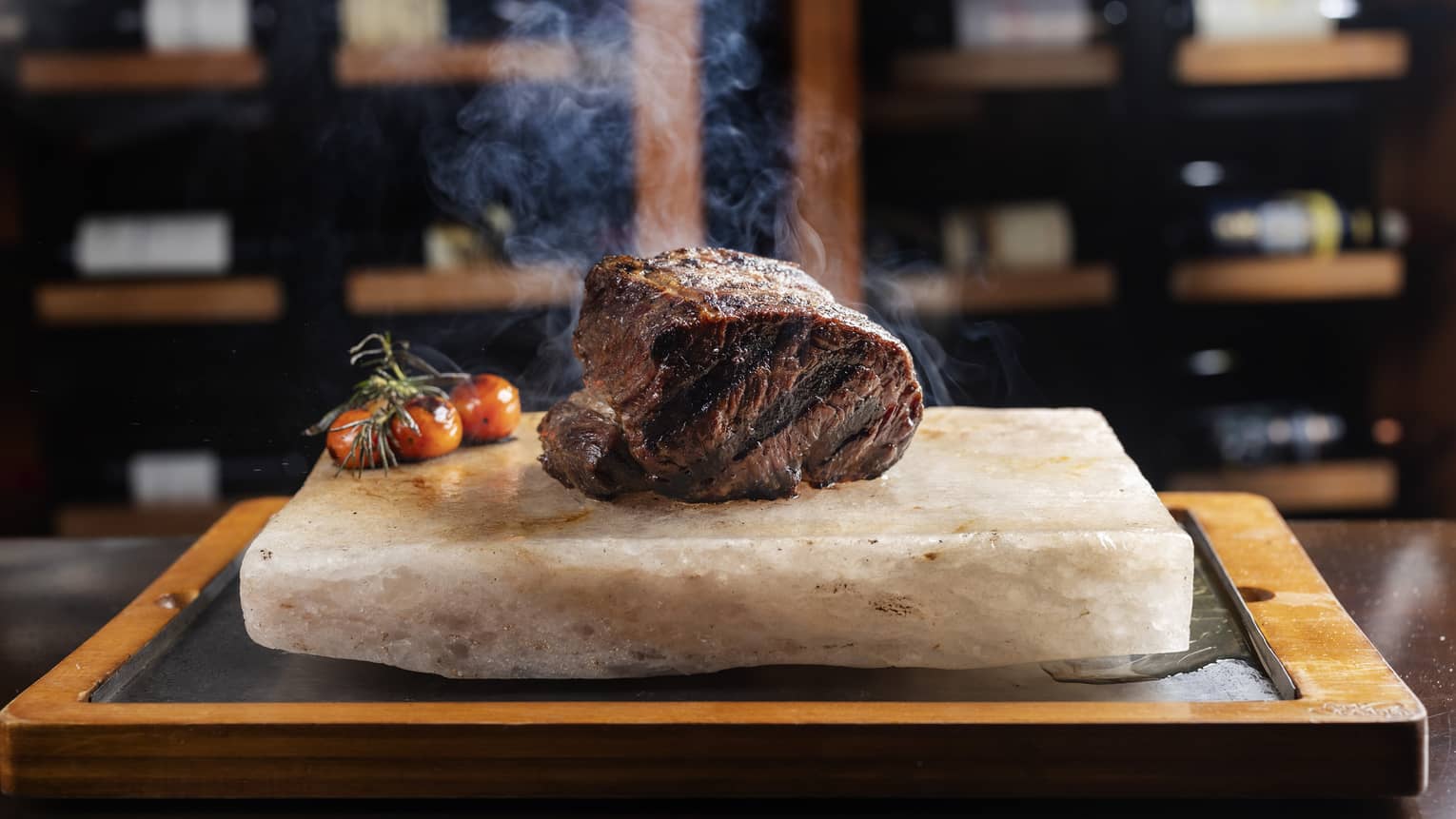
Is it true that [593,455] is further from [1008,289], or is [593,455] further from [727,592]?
[1008,289]

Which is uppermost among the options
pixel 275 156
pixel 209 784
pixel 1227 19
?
pixel 1227 19

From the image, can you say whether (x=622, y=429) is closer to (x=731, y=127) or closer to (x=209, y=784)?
(x=209, y=784)

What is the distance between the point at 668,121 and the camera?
3785 millimetres

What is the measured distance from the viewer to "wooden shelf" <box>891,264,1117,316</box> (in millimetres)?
3908

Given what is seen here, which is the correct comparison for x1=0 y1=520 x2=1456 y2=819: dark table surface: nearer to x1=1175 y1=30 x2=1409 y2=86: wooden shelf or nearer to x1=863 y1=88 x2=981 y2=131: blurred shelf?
x1=1175 y1=30 x2=1409 y2=86: wooden shelf

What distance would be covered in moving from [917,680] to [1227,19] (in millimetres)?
2726

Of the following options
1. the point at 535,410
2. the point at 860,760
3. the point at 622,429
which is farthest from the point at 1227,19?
the point at 860,760

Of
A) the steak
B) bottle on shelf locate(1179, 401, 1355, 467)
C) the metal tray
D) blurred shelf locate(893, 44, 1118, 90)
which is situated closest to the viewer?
the metal tray

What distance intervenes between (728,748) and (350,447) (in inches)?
36.1

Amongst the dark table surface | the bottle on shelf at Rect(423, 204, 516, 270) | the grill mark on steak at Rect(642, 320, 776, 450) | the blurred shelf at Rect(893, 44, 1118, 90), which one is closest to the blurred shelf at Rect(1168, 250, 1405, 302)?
the blurred shelf at Rect(893, 44, 1118, 90)

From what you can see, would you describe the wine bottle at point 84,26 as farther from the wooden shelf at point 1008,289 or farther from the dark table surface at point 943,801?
the wooden shelf at point 1008,289

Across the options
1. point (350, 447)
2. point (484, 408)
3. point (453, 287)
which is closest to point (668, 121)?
point (453, 287)

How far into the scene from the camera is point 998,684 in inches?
71.7

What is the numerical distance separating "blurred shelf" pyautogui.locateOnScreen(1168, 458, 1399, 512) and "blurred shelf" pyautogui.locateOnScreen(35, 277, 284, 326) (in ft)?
8.83
